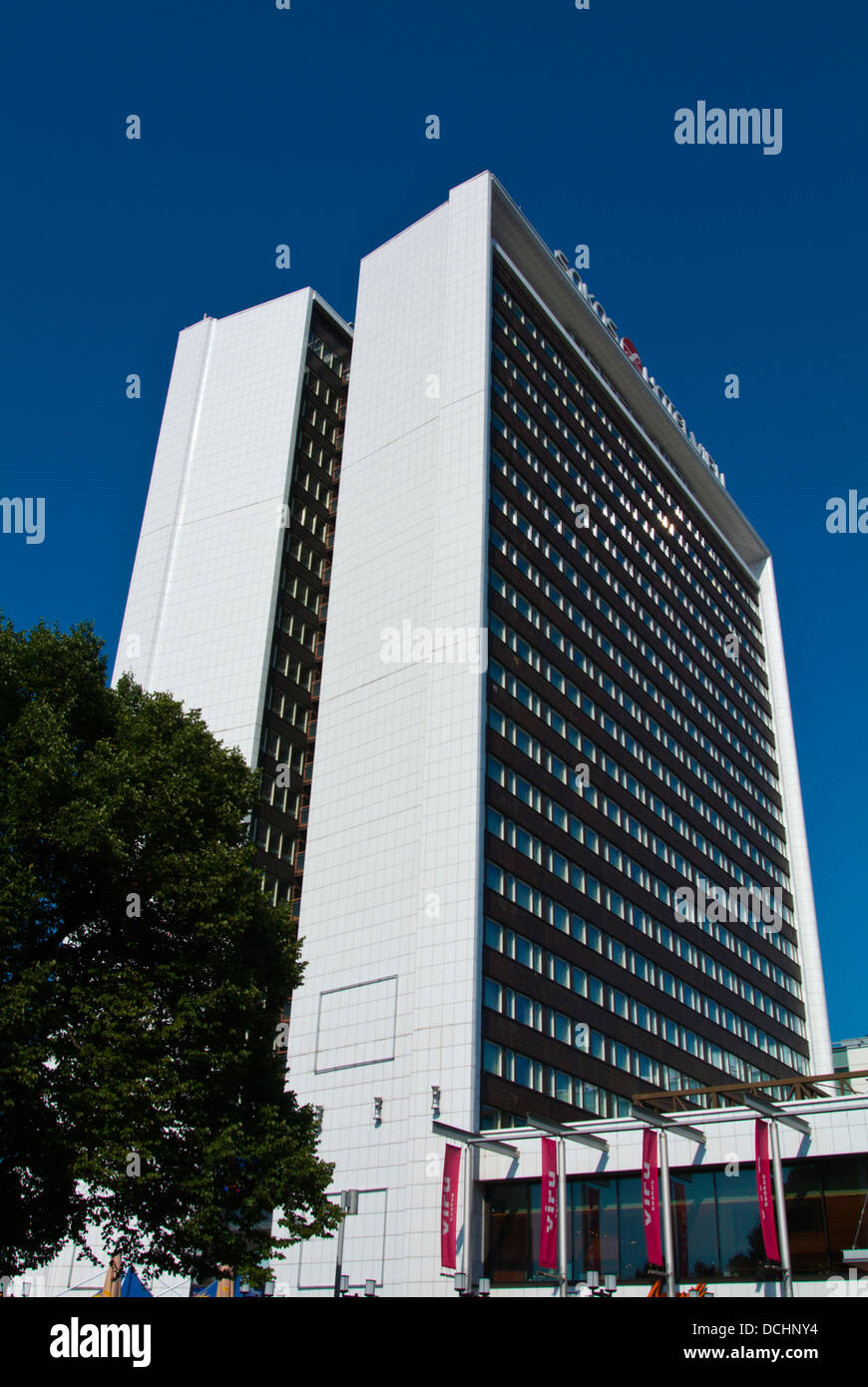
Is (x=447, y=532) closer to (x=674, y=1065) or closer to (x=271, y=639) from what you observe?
(x=271, y=639)

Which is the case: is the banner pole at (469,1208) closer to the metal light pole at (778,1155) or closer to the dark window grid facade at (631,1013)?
the dark window grid facade at (631,1013)

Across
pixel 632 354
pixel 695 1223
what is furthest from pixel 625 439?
pixel 695 1223

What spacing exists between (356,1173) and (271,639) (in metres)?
34.9

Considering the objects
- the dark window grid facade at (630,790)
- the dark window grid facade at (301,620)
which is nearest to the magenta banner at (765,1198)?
the dark window grid facade at (630,790)

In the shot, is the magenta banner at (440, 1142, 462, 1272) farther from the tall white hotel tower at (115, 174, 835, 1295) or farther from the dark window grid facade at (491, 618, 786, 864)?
the dark window grid facade at (491, 618, 786, 864)

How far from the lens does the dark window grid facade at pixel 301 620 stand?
68750mm

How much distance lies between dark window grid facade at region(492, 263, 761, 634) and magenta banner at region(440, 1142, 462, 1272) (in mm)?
53582

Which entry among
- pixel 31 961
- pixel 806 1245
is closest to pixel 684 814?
pixel 806 1245

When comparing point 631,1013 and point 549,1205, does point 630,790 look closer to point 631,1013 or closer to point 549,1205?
point 631,1013

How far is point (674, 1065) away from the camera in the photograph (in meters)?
70.3

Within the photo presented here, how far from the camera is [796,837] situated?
105 metres

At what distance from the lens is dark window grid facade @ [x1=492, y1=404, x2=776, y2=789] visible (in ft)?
240

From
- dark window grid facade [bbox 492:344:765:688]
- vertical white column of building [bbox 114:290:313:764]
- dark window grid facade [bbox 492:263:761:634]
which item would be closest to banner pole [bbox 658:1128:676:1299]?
vertical white column of building [bbox 114:290:313:764]

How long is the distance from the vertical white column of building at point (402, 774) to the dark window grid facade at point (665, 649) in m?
6.02
